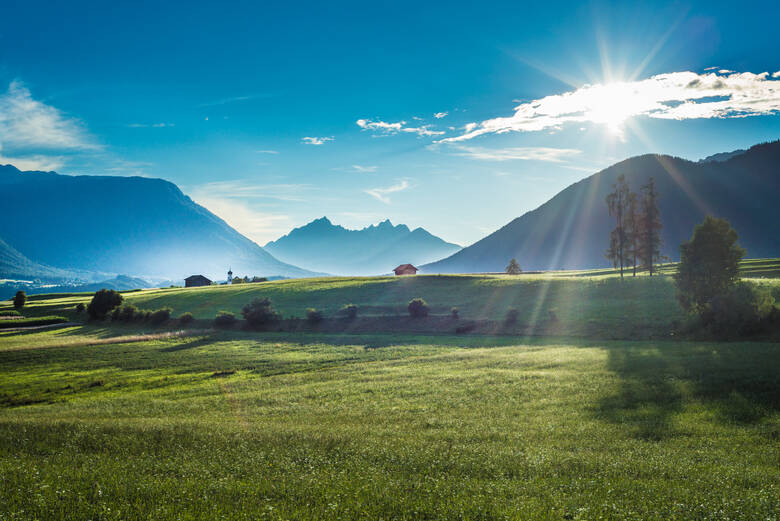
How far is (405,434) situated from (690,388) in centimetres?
1872

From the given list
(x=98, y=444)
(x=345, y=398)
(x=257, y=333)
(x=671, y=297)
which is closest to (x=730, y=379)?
(x=345, y=398)

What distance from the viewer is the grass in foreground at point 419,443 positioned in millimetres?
11719

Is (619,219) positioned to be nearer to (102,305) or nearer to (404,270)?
(404,270)

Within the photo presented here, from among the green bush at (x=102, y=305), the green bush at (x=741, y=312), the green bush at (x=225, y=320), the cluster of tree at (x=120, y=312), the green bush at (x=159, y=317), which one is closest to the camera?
the green bush at (x=741, y=312)

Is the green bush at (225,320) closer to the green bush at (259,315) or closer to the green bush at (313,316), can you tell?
the green bush at (259,315)

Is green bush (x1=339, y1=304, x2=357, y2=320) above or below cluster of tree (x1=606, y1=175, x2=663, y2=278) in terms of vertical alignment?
below

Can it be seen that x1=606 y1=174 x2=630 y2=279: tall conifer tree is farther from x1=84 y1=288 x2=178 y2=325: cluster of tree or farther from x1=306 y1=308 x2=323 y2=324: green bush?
x1=84 y1=288 x2=178 y2=325: cluster of tree

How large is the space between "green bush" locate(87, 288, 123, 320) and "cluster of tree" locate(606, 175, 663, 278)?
4710 inches

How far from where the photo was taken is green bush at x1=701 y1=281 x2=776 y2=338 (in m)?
48.8

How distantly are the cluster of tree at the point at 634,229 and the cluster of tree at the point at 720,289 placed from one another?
38.7 meters

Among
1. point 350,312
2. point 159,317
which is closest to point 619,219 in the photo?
point 350,312

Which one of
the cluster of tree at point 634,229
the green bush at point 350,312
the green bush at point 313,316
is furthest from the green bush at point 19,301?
the cluster of tree at point 634,229

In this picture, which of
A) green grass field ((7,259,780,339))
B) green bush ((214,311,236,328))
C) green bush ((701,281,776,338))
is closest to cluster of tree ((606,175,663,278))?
green grass field ((7,259,780,339))

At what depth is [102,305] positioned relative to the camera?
10431cm
